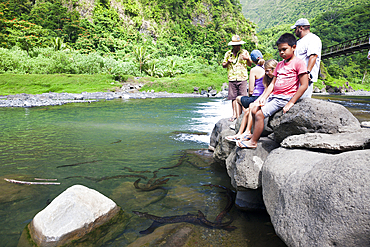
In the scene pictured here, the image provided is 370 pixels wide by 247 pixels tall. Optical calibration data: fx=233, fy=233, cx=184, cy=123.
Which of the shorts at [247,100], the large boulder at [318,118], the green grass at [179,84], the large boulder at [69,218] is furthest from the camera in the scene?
the green grass at [179,84]

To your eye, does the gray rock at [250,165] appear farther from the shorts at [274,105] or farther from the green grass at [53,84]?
the green grass at [53,84]

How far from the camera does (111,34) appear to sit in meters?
64.5

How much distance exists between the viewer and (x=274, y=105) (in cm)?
427

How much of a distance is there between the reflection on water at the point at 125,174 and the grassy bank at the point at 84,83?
2563 cm

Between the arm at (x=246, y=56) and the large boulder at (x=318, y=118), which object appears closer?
the large boulder at (x=318, y=118)

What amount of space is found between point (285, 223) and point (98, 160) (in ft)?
18.4

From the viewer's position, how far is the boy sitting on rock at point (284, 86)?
13.3ft

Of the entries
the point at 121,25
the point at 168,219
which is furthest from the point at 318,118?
the point at 121,25

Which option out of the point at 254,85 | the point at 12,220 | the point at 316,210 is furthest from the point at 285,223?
the point at 12,220

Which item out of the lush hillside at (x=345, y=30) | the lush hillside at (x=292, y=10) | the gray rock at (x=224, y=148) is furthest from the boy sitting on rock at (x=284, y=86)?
the lush hillside at (x=292, y=10)

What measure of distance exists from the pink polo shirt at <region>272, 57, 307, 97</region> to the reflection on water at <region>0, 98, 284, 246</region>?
2268mm

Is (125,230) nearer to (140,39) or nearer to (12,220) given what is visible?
(12,220)

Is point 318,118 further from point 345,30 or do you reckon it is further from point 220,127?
point 345,30

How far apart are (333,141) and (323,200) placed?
1.08m
